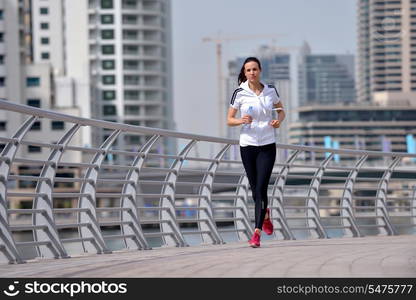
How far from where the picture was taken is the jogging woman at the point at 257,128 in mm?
10961

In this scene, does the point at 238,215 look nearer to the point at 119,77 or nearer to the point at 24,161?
the point at 24,161

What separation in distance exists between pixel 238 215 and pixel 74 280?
7029 millimetres

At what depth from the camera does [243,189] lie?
1402 centimetres

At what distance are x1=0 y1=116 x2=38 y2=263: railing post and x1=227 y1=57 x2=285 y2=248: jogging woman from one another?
7.31 ft

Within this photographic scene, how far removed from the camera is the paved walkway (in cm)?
756

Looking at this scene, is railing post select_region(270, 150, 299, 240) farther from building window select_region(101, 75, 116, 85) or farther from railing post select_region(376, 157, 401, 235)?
building window select_region(101, 75, 116, 85)

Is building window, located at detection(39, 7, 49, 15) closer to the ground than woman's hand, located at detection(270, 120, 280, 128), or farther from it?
farther from it

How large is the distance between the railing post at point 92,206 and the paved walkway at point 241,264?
0.47 metres

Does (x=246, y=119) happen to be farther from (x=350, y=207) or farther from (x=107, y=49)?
(x=107, y=49)

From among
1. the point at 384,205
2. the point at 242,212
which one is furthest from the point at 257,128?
the point at 384,205

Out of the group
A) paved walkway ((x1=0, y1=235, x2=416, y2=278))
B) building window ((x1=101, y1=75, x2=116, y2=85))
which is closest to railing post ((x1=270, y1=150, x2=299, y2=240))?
paved walkway ((x1=0, y1=235, x2=416, y2=278))

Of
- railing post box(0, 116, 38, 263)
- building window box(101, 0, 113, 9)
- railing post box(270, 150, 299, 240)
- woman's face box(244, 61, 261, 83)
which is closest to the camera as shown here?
railing post box(0, 116, 38, 263)

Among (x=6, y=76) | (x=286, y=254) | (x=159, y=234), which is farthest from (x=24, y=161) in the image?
(x=6, y=76)

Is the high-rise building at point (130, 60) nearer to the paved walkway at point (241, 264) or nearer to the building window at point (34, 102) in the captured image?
the building window at point (34, 102)
